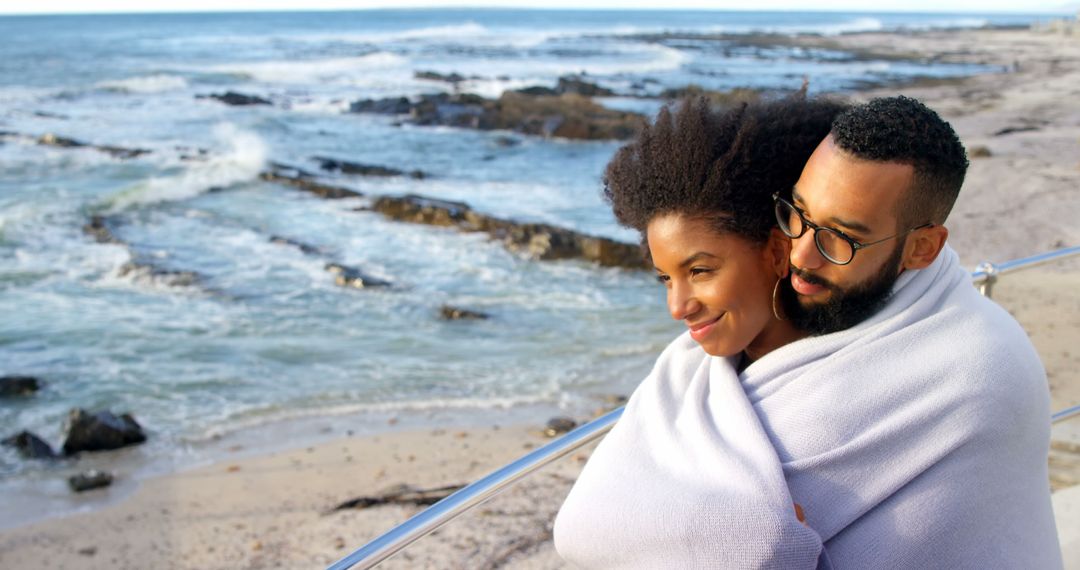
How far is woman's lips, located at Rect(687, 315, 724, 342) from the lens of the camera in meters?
1.56

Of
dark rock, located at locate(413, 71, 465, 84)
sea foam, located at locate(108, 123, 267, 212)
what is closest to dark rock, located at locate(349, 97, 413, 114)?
sea foam, located at locate(108, 123, 267, 212)

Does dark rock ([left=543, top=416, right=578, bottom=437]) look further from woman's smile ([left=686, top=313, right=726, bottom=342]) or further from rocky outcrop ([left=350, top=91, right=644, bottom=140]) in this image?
rocky outcrop ([left=350, top=91, right=644, bottom=140])

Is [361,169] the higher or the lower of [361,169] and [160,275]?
the lower

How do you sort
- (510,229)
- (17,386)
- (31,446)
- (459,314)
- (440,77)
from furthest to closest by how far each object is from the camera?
(440,77) < (510,229) < (459,314) < (17,386) < (31,446)

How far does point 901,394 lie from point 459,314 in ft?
25.8

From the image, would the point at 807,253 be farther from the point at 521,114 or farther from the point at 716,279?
the point at 521,114

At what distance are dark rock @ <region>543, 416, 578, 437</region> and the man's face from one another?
191 inches

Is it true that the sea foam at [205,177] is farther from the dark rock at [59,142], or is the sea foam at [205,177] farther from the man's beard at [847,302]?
the man's beard at [847,302]

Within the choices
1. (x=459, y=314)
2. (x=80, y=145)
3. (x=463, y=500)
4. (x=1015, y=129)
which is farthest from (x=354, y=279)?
(x=1015, y=129)

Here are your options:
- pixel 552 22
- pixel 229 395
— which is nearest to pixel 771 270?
pixel 229 395

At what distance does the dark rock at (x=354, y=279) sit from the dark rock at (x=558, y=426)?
13.7ft

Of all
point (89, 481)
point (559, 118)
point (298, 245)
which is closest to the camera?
point (89, 481)

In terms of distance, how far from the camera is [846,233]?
139 cm

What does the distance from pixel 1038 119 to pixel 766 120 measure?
22.2 meters
